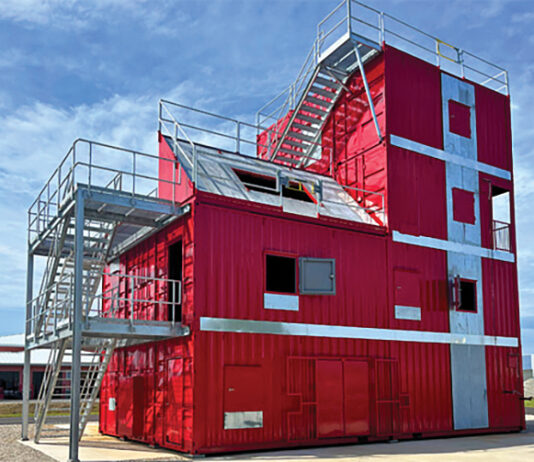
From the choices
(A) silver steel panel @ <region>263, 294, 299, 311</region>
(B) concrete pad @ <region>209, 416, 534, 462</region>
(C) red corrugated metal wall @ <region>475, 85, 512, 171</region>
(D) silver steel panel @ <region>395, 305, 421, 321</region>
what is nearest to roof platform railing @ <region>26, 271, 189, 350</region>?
(A) silver steel panel @ <region>263, 294, 299, 311</region>

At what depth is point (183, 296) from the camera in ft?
56.3

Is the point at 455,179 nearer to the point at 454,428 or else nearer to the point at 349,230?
the point at 349,230

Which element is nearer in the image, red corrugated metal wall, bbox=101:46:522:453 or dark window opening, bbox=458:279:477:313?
red corrugated metal wall, bbox=101:46:522:453

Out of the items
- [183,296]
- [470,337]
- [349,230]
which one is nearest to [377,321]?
[349,230]

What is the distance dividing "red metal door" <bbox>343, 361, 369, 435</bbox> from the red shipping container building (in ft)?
0.16

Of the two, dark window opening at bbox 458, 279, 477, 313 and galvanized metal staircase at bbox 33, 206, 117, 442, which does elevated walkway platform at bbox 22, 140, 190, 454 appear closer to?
galvanized metal staircase at bbox 33, 206, 117, 442

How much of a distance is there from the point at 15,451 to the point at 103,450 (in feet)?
7.75

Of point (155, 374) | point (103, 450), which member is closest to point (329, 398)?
point (155, 374)

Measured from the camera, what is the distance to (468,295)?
893 inches

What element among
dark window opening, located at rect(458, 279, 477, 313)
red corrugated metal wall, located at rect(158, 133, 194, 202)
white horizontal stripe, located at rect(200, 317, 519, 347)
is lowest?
white horizontal stripe, located at rect(200, 317, 519, 347)

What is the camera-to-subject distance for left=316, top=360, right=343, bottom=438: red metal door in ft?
58.7

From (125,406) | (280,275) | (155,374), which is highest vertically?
(280,275)

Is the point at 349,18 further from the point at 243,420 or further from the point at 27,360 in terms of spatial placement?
the point at 27,360

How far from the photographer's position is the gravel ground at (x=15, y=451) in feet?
51.9
